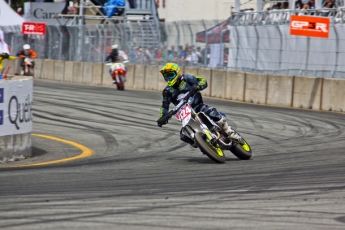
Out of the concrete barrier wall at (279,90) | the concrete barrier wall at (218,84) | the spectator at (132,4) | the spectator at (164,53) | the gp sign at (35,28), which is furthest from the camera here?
the spectator at (132,4)

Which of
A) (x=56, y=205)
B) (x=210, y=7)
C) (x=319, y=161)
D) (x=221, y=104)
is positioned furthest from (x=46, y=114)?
(x=210, y=7)

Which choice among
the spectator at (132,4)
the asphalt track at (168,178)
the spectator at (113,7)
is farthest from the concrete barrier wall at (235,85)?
the spectator at (132,4)

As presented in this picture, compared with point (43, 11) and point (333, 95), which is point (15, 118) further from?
point (43, 11)

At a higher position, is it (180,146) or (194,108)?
(194,108)

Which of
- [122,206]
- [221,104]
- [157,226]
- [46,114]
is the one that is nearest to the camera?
[157,226]

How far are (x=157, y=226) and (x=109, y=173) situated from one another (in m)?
3.78

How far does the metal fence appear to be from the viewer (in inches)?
864

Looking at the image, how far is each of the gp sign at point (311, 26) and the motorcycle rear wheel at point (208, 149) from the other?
36.7ft

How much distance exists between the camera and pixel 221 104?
2225cm

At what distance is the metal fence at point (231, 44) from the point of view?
72.0ft

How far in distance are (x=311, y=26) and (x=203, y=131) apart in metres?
11.4

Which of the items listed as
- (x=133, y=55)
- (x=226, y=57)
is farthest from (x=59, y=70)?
(x=226, y=57)

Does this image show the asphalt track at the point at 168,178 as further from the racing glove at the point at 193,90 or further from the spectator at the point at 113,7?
the spectator at the point at 113,7

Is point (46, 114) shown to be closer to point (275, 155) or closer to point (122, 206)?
point (275, 155)
